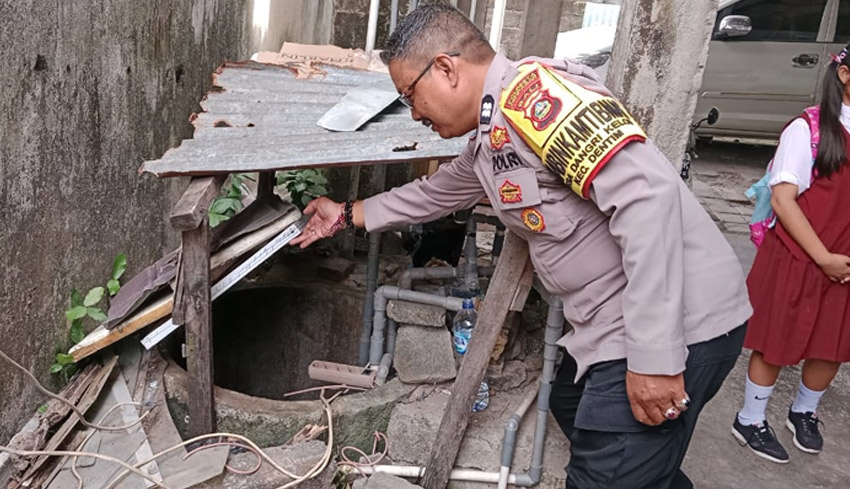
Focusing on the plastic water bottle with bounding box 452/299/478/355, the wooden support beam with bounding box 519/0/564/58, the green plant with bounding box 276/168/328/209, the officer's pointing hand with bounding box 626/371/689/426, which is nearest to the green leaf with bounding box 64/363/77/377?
the green plant with bounding box 276/168/328/209

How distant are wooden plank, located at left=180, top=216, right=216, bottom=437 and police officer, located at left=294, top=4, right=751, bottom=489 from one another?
3.38ft

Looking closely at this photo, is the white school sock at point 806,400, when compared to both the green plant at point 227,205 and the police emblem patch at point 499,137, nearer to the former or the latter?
the police emblem patch at point 499,137

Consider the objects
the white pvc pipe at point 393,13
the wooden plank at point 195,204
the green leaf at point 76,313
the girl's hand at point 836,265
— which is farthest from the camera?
the white pvc pipe at point 393,13

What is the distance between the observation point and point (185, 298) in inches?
114

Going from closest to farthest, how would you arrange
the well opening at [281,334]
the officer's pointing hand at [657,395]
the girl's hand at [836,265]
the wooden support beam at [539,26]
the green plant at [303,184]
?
the officer's pointing hand at [657,395] → the girl's hand at [836,265] → the well opening at [281,334] → the green plant at [303,184] → the wooden support beam at [539,26]

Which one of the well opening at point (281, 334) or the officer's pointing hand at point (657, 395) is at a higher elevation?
the officer's pointing hand at point (657, 395)

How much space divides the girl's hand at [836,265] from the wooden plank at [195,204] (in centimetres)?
277

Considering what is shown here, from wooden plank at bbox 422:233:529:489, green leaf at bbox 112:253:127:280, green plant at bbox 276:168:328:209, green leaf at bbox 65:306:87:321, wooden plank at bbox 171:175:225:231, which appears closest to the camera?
wooden plank at bbox 171:175:225:231

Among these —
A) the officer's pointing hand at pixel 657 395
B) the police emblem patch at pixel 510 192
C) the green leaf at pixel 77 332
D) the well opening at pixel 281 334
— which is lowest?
the well opening at pixel 281 334

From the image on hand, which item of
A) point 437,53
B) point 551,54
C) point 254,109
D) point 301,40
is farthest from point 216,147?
point 301,40

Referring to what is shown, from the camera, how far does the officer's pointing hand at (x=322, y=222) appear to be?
309cm

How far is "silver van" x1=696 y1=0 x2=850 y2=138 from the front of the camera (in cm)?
962

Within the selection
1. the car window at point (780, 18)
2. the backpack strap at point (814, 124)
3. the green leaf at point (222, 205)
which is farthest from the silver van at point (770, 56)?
the green leaf at point (222, 205)

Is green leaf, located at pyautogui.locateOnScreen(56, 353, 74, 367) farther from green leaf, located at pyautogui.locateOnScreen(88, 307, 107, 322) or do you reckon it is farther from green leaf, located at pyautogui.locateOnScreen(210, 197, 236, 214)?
green leaf, located at pyautogui.locateOnScreen(210, 197, 236, 214)
